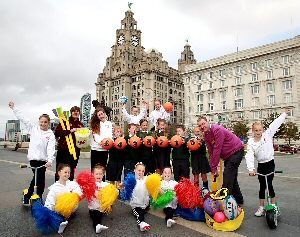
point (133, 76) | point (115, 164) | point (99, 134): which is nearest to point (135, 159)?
point (115, 164)

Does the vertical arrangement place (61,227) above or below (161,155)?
below

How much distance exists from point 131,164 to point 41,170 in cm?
219

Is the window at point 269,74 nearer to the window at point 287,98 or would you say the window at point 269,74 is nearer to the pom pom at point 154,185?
the window at point 287,98

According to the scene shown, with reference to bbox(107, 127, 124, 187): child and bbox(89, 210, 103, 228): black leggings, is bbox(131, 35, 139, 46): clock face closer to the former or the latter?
bbox(107, 127, 124, 187): child

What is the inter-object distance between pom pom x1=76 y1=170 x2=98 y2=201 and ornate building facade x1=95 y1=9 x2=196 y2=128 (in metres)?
94.0

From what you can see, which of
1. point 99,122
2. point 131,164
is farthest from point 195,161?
point 99,122

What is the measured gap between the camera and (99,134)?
22.1 feet

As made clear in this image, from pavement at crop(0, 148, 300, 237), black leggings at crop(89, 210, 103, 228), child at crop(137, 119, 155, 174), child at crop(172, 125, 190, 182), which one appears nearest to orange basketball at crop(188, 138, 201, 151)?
child at crop(172, 125, 190, 182)

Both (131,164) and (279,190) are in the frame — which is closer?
(131,164)

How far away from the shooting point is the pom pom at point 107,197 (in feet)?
15.2

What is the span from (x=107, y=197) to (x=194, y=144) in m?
2.71

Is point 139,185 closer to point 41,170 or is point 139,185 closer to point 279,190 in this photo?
point 41,170

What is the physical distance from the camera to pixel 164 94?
107125mm

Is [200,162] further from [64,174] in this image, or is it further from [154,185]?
[64,174]
